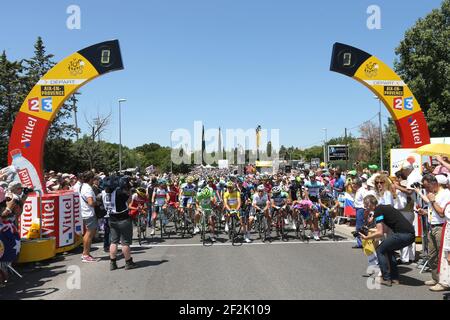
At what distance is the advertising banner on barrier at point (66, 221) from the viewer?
9398mm

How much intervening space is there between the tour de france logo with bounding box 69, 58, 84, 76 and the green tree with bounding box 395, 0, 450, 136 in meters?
25.0

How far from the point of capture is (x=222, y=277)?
6.88 meters

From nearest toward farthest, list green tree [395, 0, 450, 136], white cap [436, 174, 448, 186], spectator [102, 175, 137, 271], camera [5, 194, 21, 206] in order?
white cap [436, 174, 448, 186], camera [5, 194, 21, 206], spectator [102, 175, 137, 271], green tree [395, 0, 450, 136]

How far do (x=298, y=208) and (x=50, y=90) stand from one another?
7982mm

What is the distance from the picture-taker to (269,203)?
11.2m

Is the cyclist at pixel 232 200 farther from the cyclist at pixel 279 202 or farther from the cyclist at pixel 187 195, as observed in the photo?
the cyclist at pixel 187 195

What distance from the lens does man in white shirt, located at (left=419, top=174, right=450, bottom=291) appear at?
234 inches

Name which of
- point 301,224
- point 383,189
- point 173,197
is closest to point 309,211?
point 301,224

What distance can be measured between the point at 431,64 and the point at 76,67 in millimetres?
26036

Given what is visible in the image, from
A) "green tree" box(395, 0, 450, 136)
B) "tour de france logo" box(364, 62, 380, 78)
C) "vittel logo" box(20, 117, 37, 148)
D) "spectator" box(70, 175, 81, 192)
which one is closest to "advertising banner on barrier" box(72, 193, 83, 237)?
"spectator" box(70, 175, 81, 192)

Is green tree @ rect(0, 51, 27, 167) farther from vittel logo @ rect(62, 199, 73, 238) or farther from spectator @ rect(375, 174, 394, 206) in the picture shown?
spectator @ rect(375, 174, 394, 206)

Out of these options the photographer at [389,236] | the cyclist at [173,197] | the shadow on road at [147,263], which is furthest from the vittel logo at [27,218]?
the photographer at [389,236]

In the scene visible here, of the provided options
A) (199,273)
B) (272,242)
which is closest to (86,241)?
(199,273)

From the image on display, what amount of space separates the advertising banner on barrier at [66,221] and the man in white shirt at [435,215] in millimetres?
7840
